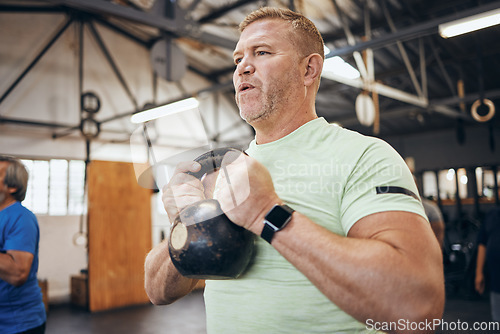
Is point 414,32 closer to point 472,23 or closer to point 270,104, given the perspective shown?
point 472,23

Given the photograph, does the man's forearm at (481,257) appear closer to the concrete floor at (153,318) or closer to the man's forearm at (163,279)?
the concrete floor at (153,318)

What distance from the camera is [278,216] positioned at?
31.4 inches

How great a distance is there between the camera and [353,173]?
92 centimetres

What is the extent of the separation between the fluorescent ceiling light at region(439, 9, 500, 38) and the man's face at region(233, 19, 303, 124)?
324 centimetres

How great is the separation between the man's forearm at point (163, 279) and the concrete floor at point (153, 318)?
396 cm

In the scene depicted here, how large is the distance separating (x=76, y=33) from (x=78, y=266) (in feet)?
15.6

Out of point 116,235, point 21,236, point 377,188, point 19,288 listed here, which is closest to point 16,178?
point 21,236

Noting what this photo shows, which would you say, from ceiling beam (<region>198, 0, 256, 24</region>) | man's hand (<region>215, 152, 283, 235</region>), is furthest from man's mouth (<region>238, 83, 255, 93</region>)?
ceiling beam (<region>198, 0, 256, 24</region>)

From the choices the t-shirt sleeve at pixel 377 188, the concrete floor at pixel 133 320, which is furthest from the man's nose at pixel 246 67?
the concrete floor at pixel 133 320

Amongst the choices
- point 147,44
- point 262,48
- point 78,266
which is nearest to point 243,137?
point 147,44

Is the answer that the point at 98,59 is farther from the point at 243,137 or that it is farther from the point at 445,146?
the point at 445,146

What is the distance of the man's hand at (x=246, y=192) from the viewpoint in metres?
0.80

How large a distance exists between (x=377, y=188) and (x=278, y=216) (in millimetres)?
230

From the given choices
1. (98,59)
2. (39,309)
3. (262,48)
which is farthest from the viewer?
(98,59)
